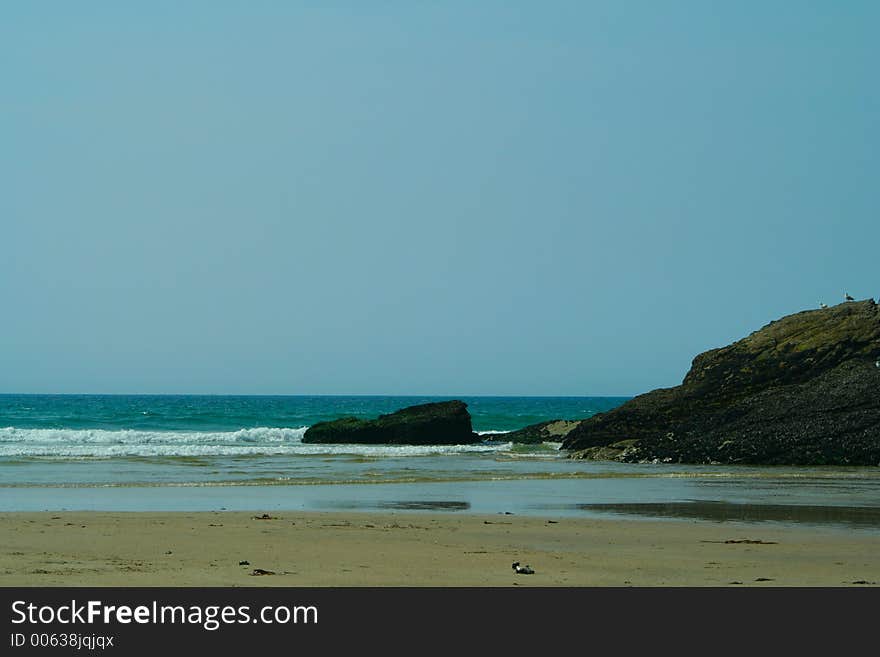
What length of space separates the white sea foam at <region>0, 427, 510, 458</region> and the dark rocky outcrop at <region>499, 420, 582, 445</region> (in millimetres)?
1765

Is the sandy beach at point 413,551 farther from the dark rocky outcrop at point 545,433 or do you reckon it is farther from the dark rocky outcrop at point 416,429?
the dark rocky outcrop at point 416,429

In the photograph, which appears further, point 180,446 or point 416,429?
point 416,429

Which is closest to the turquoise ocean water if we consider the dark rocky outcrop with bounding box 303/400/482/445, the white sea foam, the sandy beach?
the white sea foam

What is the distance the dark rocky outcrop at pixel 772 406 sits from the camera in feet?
96.0

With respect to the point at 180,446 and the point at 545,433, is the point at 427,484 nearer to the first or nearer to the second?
the point at 545,433

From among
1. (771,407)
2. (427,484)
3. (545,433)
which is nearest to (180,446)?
(545,433)

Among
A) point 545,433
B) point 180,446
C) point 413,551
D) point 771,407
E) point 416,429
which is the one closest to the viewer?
point 413,551

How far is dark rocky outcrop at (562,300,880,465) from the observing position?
2927 cm

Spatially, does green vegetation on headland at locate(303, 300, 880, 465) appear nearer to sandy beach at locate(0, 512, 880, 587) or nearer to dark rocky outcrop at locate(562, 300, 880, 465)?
dark rocky outcrop at locate(562, 300, 880, 465)

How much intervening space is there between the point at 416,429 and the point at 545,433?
5.94 m

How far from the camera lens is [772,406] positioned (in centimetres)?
3225

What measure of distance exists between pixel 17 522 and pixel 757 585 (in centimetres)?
1017

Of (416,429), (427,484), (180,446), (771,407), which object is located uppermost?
(771,407)
